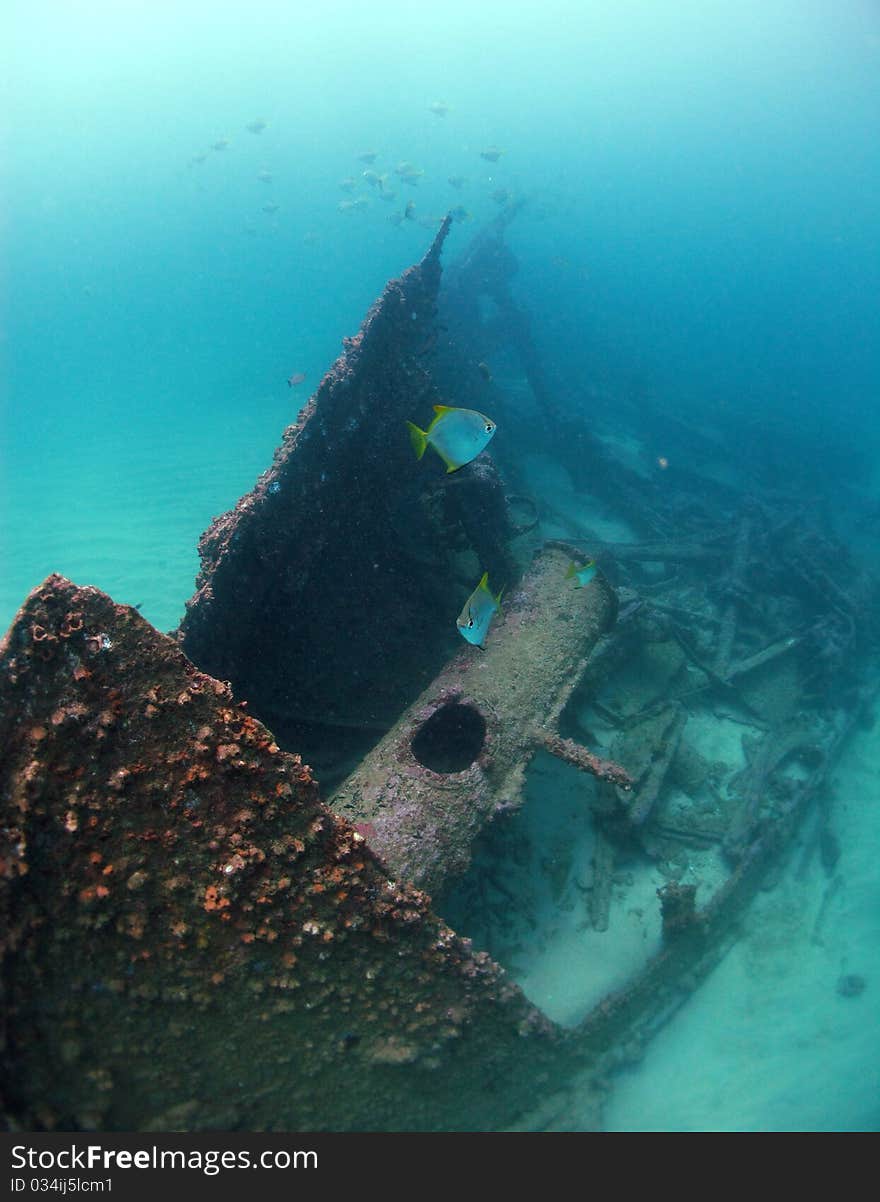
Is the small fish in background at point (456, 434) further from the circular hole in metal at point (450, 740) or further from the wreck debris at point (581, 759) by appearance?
the wreck debris at point (581, 759)

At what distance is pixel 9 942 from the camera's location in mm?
2016

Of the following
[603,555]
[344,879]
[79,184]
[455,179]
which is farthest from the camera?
[79,184]

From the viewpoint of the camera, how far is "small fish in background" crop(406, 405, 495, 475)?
4.09 m

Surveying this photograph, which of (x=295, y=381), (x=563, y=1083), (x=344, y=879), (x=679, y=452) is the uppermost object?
(x=679, y=452)

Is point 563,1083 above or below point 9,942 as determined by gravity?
below

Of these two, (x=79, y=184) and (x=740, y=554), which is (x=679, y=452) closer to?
(x=740, y=554)

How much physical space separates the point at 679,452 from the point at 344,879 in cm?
1961

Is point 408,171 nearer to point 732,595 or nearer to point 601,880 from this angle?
point 732,595

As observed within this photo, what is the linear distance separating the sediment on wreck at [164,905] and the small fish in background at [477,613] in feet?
5.86

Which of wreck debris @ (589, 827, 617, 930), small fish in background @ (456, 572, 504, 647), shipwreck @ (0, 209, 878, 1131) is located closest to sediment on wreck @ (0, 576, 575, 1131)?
shipwreck @ (0, 209, 878, 1131)

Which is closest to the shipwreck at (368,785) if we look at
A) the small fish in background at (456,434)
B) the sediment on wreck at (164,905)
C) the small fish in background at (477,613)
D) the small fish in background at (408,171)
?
the sediment on wreck at (164,905)

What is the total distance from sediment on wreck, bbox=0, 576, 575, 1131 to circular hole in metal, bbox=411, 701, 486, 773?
88.2 inches

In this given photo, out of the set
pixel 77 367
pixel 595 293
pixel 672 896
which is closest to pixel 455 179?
Result: pixel 672 896

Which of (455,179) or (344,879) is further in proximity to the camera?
(455,179)
